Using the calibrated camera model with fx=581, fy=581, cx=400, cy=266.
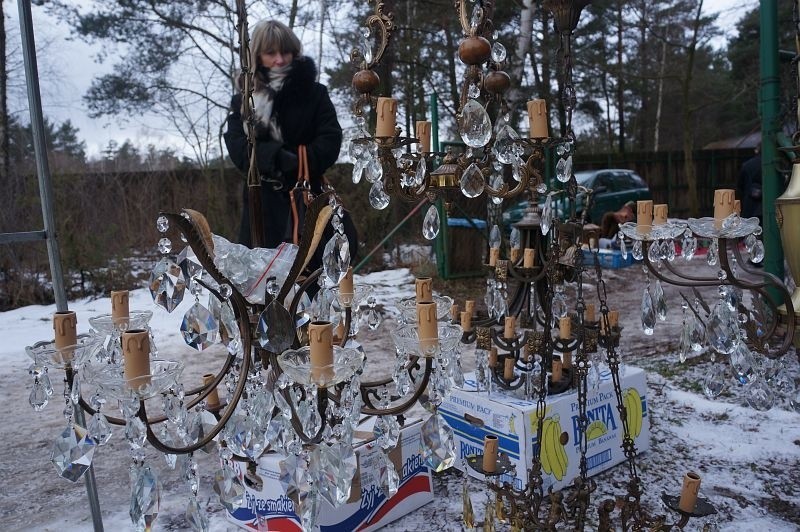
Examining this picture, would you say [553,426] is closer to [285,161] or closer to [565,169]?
[565,169]

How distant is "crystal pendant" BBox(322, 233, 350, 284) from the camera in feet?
3.40

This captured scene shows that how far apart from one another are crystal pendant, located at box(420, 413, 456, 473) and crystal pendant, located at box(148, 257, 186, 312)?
1.72 ft

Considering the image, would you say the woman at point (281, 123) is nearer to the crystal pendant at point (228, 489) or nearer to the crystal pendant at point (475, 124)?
the crystal pendant at point (475, 124)

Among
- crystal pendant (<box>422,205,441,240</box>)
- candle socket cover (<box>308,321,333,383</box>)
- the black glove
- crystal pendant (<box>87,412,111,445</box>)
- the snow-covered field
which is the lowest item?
the snow-covered field

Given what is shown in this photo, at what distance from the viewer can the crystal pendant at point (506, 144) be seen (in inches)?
56.6

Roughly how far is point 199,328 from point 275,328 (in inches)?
7.3

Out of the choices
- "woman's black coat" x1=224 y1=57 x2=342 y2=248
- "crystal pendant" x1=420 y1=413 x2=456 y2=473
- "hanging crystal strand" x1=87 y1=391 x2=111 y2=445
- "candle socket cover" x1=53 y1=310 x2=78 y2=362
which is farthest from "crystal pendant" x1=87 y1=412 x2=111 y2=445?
"woman's black coat" x1=224 y1=57 x2=342 y2=248

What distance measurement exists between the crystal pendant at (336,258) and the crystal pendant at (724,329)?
0.87m

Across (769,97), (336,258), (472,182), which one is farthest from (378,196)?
(769,97)

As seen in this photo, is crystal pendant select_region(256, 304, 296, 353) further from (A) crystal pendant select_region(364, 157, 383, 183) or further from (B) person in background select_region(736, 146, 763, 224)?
(B) person in background select_region(736, 146, 763, 224)

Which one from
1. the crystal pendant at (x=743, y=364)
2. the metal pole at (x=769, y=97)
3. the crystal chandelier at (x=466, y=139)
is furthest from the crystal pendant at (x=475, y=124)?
the metal pole at (x=769, y=97)

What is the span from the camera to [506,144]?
144 centimetres

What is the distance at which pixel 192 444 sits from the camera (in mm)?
1030

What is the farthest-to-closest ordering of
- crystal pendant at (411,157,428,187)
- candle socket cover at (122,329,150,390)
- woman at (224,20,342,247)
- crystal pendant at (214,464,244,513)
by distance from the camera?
woman at (224,20,342,247) → crystal pendant at (411,157,428,187) → crystal pendant at (214,464,244,513) → candle socket cover at (122,329,150,390)
